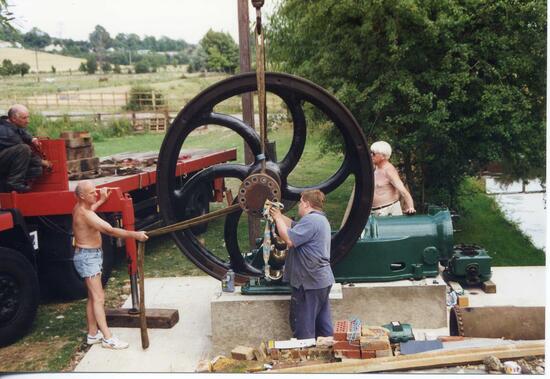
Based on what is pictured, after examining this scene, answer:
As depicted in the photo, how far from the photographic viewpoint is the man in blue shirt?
457cm

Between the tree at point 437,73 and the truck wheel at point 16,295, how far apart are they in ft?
12.3

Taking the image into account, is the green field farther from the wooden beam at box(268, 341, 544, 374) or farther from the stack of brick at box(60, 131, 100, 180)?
the wooden beam at box(268, 341, 544, 374)

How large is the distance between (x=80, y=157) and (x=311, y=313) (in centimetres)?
326

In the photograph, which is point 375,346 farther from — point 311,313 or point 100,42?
point 100,42

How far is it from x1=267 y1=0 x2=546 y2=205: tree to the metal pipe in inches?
100

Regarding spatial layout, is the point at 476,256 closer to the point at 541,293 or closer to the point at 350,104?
the point at 541,293

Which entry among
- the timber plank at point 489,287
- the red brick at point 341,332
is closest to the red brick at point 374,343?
the red brick at point 341,332

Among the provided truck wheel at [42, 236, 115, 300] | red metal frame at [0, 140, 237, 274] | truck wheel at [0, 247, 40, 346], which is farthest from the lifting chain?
truck wheel at [42, 236, 115, 300]

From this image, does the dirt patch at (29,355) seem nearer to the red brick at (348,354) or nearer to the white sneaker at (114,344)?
the white sneaker at (114,344)

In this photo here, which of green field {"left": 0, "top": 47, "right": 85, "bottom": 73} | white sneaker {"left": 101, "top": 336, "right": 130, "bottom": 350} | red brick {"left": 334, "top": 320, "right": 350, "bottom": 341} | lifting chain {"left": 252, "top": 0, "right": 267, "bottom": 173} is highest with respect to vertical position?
green field {"left": 0, "top": 47, "right": 85, "bottom": 73}

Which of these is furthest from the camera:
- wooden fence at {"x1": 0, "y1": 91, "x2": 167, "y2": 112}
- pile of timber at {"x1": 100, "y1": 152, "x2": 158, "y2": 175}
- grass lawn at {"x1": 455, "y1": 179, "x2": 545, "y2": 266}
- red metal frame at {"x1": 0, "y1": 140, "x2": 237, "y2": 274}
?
wooden fence at {"x1": 0, "y1": 91, "x2": 167, "y2": 112}

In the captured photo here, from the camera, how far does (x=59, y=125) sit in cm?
1678

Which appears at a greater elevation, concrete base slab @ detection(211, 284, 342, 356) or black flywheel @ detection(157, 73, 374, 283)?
black flywheel @ detection(157, 73, 374, 283)

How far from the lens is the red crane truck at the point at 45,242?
529 cm
